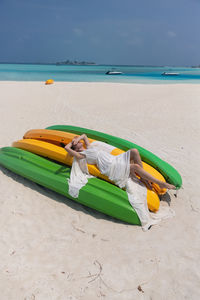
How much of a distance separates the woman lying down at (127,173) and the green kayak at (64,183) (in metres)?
0.10

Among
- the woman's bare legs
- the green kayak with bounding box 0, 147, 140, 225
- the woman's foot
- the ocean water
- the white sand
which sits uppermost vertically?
the ocean water

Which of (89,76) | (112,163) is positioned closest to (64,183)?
(112,163)

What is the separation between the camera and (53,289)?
2584 mm

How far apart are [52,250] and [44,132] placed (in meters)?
2.65

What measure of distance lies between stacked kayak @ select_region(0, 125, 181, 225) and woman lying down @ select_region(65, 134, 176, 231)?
0.09 meters

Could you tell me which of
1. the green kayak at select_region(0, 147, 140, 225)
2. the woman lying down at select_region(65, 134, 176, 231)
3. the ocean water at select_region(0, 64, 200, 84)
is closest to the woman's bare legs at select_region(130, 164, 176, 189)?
the woman lying down at select_region(65, 134, 176, 231)

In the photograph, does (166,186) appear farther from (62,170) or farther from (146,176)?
(62,170)

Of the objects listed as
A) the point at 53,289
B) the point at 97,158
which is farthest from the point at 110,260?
the point at 97,158

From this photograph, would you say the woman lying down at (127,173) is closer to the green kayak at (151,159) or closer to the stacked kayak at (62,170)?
the stacked kayak at (62,170)

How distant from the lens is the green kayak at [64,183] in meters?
3.46

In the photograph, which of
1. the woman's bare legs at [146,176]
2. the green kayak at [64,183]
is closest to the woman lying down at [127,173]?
the woman's bare legs at [146,176]

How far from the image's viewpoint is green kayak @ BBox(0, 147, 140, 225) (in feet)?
11.3

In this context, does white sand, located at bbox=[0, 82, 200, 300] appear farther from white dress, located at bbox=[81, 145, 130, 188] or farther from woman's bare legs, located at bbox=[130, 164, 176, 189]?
white dress, located at bbox=[81, 145, 130, 188]

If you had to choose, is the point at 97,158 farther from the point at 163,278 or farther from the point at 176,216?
the point at 163,278
